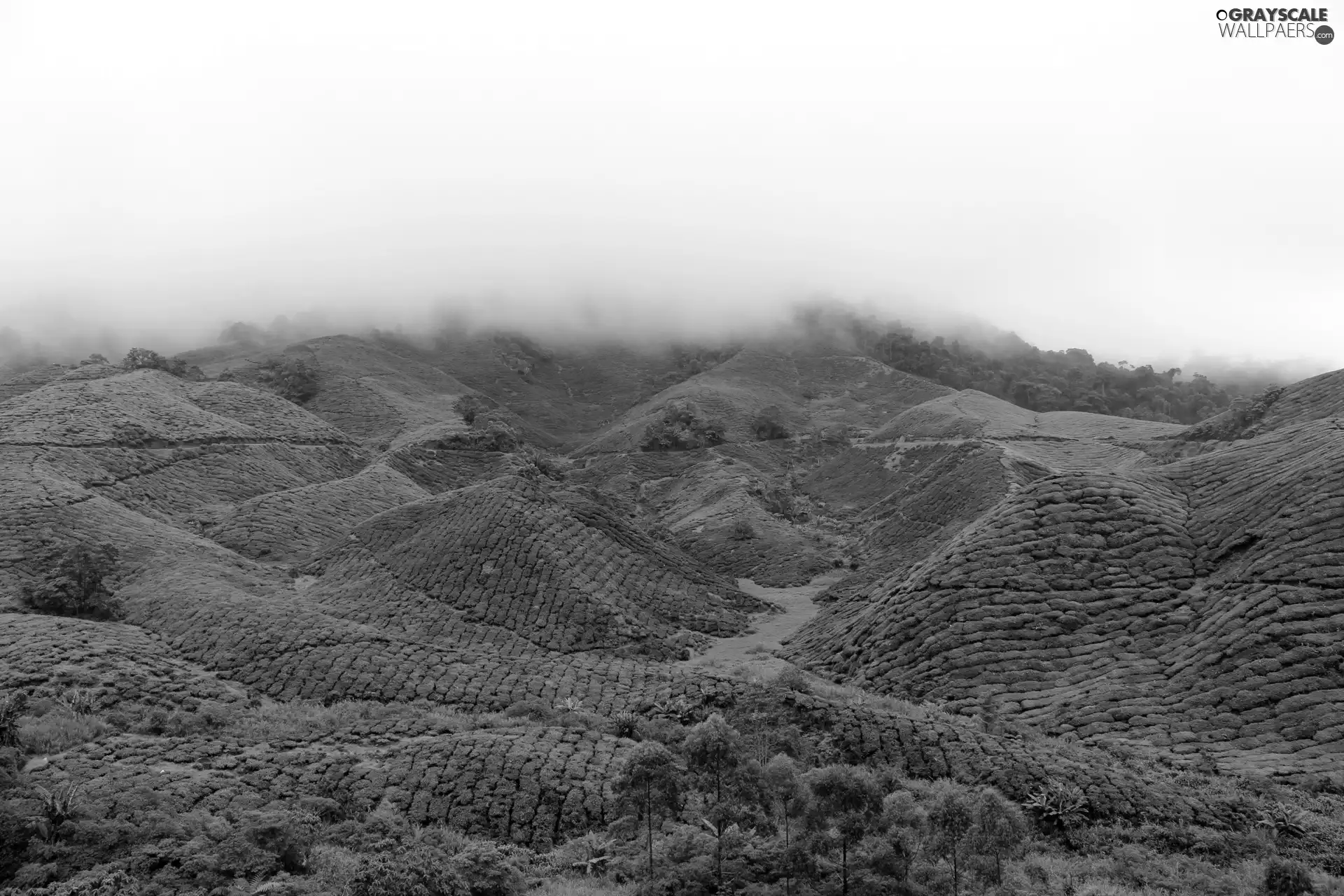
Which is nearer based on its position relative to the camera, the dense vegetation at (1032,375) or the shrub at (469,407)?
the shrub at (469,407)

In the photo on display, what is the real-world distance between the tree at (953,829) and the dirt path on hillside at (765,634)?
12330mm

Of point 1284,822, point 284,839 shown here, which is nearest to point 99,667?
point 284,839

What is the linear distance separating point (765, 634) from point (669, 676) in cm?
969

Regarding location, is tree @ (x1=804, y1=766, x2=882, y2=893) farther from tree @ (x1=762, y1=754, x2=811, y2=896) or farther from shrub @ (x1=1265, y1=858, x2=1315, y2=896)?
shrub @ (x1=1265, y1=858, x2=1315, y2=896)

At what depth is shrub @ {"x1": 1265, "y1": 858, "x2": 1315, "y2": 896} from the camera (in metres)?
13.4

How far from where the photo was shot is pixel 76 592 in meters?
30.3

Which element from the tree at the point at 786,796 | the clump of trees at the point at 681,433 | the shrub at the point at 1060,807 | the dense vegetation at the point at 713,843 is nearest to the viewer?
the dense vegetation at the point at 713,843

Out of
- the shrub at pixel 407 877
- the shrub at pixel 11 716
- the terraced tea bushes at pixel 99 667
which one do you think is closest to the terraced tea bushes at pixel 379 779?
the shrub at pixel 11 716

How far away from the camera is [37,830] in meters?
15.6

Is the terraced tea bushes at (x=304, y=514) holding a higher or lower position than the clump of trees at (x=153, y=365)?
lower

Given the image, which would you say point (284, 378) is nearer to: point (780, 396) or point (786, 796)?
point (780, 396)

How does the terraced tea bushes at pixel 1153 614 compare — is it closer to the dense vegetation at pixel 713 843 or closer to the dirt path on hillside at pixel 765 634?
the dirt path on hillside at pixel 765 634

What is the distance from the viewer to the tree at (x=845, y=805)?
14195mm

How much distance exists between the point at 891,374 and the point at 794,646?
6919 cm
